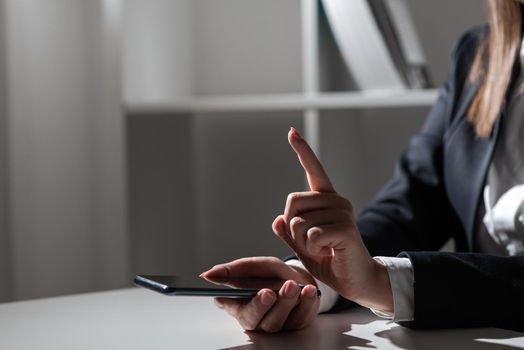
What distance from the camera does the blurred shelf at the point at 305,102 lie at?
1773mm

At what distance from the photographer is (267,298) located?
800mm

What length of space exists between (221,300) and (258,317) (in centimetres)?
5

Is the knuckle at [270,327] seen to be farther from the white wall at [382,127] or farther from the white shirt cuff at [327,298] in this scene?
the white wall at [382,127]

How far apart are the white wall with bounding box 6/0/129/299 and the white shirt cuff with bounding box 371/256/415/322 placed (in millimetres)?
1115

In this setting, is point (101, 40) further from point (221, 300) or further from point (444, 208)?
point (221, 300)

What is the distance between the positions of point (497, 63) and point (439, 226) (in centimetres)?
27

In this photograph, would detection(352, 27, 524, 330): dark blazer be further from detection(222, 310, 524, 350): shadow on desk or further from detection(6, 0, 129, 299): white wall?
detection(6, 0, 129, 299): white wall

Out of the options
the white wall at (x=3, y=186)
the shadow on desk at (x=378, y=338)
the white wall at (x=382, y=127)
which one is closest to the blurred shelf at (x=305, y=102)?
the white wall at (x=382, y=127)

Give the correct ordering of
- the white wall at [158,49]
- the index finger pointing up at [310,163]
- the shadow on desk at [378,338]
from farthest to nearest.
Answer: the white wall at [158,49] → the index finger pointing up at [310,163] → the shadow on desk at [378,338]

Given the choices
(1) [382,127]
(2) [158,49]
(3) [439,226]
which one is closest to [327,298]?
(3) [439,226]

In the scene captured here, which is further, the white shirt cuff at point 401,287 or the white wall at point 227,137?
the white wall at point 227,137

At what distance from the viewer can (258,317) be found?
801 millimetres

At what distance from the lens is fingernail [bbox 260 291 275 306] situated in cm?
79

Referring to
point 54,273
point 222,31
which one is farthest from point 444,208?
point 222,31
